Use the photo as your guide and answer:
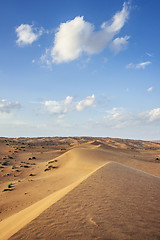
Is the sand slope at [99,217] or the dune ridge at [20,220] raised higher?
the sand slope at [99,217]

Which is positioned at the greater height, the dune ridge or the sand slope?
the sand slope

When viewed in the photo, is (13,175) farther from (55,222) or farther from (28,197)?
(55,222)

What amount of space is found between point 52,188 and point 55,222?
22.9ft

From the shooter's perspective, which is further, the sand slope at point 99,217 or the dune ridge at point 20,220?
the dune ridge at point 20,220

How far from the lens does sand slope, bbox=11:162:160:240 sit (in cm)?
340

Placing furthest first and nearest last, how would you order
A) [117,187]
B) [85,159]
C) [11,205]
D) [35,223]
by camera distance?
[85,159], [11,205], [117,187], [35,223]

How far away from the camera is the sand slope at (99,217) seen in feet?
11.2

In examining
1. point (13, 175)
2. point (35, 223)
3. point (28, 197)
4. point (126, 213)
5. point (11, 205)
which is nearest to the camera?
point (35, 223)

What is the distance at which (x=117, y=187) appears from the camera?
6.95 meters

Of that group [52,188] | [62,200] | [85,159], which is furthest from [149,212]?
[85,159]

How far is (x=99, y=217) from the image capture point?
415 centimetres

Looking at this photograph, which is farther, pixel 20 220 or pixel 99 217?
pixel 20 220

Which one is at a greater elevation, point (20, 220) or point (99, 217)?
point (99, 217)

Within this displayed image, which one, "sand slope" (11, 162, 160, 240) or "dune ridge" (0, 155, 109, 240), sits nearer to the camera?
"sand slope" (11, 162, 160, 240)
